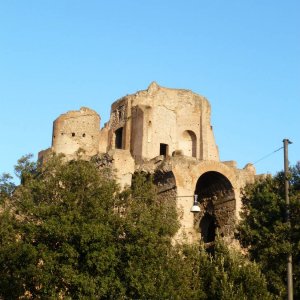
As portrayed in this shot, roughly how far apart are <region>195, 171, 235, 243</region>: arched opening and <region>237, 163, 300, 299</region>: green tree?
0.81 meters

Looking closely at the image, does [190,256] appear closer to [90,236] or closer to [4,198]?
[90,236]

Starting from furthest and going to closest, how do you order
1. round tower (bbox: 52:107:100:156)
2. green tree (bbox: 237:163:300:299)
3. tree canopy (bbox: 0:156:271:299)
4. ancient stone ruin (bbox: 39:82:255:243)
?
round tower (bbox: 52:107:100:156) → ancient stone ruin (bbox: 39:82:255:243) → green tree (bbox: 237:163:300:299) → tree canopy (bbox: 0:156:271:299)

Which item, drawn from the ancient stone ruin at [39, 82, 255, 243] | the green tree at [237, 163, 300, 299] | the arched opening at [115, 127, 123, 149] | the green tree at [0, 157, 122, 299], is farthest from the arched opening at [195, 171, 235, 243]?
the green tree at [0, 157, 122, 299]

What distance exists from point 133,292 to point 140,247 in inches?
59.9

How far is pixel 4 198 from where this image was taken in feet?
71.8

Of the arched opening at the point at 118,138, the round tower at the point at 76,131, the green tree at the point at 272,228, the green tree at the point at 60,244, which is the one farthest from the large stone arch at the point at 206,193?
the arched opening at the point at 118,138

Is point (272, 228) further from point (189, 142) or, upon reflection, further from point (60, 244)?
point (189, 142)

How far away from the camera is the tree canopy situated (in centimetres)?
1966

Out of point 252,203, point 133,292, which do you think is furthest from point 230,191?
point 133,292

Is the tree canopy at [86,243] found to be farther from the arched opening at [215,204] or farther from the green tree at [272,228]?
the arched opening at [215,204]

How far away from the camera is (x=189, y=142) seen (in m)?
40.8

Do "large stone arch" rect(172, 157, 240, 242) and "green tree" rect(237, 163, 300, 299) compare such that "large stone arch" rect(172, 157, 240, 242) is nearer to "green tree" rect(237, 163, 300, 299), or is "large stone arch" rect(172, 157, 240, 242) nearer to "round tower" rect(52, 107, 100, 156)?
"green tree" rect(237, 163, 300, 299)

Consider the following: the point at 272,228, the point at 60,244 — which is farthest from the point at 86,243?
the point at 272,228

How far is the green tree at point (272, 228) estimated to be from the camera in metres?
25.4
